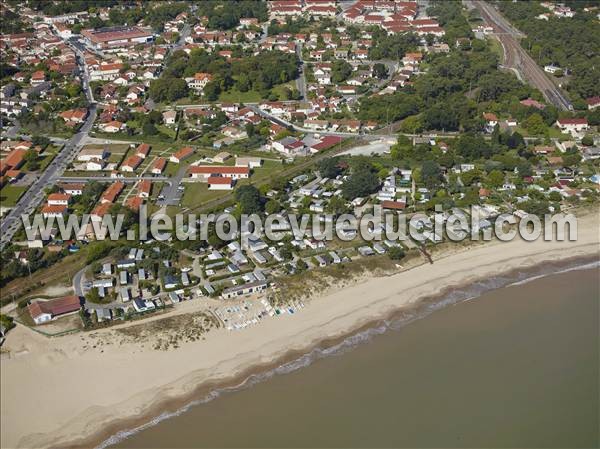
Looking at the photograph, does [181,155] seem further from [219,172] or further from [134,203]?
[134,203]

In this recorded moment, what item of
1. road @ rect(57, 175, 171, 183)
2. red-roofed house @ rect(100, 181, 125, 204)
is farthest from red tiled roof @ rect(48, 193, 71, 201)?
road @ rect(57, 175, 171, 183)

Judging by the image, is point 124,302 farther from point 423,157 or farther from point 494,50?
point 494,50

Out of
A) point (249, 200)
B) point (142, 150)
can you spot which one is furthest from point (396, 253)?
point (142, 150)

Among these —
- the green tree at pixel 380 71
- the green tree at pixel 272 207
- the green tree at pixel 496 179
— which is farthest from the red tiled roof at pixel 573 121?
the green tree at pixel 272 207

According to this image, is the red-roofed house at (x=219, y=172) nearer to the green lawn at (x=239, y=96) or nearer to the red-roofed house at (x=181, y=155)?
the red-roofed house at (x=181, y=155)

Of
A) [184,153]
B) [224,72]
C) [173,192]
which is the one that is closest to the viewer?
[173,192]

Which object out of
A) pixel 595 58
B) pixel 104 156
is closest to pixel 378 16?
pixel 595 58

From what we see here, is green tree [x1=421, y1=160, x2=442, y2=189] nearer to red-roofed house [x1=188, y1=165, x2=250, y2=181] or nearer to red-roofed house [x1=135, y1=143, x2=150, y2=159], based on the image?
red-roofed house [x1=188, y1=165, x2=250, y2=181]
